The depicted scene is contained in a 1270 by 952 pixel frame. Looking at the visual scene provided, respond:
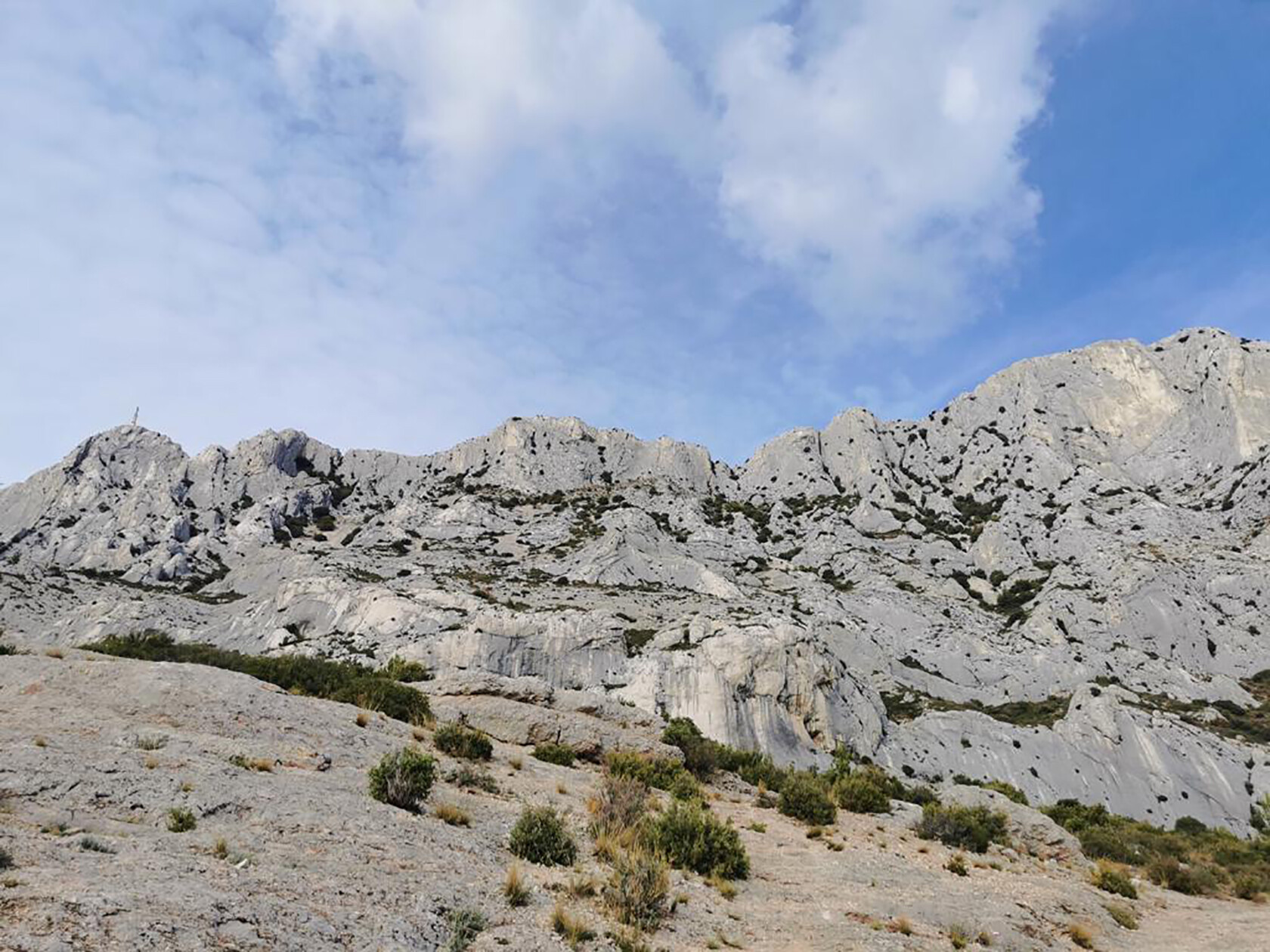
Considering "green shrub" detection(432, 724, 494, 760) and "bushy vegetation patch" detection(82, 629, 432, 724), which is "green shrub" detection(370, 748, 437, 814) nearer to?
"green shrub" detection(432, 724, 494, 760)

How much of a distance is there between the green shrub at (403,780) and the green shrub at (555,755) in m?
6.65

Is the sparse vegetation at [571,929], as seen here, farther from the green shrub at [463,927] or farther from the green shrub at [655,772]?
the green shrub at [655,772]

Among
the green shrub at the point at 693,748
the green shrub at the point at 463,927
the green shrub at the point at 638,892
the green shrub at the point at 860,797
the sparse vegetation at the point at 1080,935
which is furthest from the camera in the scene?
the green shrub at the point at 693,748

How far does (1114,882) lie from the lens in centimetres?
1681

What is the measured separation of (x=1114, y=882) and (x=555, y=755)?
47.7 feet

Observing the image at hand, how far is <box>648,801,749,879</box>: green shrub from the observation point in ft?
40.7

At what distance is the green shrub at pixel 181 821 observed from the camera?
9.04 metres

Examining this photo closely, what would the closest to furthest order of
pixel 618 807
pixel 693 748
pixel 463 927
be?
pixel 463 927 → pixel 618 807 → pixel 693 748

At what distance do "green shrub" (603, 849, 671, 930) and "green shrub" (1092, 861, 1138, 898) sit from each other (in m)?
13.3

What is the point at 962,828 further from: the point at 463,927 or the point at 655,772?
the point at 463,927

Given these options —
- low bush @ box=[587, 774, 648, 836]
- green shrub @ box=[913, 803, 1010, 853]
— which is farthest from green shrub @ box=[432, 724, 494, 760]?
green shrub @ box=[913, 803, 1010, 853]

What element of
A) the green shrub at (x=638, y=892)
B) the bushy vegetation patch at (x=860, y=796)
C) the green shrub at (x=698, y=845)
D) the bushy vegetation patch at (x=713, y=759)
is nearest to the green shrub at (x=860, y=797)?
the bushy vegetation patch at (x=860, y=796)

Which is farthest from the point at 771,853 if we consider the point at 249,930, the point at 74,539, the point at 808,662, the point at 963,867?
Answer: the point at 74,539

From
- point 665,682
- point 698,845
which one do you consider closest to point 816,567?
point 665,682
